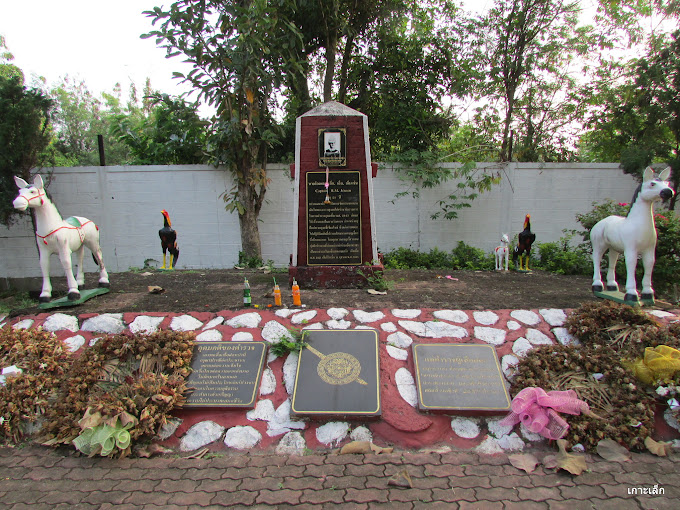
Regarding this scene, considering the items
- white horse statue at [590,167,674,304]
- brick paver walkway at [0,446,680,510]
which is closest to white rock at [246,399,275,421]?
brick paver walkway at [0,446,680,510]

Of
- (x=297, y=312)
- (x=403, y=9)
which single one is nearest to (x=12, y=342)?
(x=297, y=312)

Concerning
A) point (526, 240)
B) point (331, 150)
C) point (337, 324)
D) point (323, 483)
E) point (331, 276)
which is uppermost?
point (331, 150)

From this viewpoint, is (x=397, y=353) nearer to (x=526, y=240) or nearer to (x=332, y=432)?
(x=332, y=432)


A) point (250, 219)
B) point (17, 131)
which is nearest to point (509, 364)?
point (250, 219)

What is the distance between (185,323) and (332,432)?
1736 millimetres

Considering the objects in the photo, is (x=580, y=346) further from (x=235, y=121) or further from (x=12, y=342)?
(x=235, y=121)

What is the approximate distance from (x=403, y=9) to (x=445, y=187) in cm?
423

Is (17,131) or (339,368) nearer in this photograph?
(339,368)

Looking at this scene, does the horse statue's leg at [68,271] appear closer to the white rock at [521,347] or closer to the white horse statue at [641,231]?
the white rock at [521,347]

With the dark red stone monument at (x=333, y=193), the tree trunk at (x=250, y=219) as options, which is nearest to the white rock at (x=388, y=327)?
the dark red stone monument at (x=333, y=193)

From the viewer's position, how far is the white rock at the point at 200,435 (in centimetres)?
270

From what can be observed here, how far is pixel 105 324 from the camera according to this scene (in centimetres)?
368

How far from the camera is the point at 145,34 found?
20.3 ft

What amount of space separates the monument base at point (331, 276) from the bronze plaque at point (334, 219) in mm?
119
